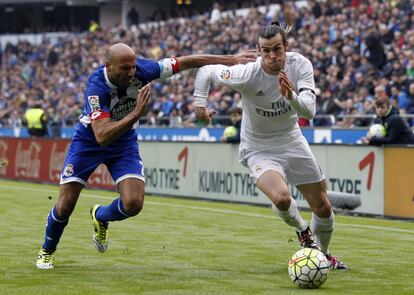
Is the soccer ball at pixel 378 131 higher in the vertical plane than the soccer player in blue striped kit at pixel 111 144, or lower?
lower

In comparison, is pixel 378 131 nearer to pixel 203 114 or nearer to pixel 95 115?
pixel 203 114

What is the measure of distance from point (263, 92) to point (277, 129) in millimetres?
459

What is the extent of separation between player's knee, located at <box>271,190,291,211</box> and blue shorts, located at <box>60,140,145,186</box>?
1443 millimetres

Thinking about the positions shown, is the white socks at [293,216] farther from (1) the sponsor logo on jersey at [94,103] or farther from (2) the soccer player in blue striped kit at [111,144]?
(1) the sponsor logo on jersey at [94,103]

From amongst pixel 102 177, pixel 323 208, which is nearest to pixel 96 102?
pixel 323 208

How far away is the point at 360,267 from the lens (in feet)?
34.9

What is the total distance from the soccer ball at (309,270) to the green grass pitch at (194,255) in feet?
0.37

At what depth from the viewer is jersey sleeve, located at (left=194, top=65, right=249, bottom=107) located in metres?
10.0

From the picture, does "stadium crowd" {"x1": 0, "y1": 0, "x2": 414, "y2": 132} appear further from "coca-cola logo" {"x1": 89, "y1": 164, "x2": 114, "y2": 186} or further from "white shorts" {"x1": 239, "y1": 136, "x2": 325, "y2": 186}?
"white shorts" {"x1": 239, "y1": 136, "x2": 325, "y2": 186}

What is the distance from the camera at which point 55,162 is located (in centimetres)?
2812

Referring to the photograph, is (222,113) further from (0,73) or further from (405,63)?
(0,73)

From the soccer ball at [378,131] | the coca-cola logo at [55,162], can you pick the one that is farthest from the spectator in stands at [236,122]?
the coca-cola logo at [55,162]

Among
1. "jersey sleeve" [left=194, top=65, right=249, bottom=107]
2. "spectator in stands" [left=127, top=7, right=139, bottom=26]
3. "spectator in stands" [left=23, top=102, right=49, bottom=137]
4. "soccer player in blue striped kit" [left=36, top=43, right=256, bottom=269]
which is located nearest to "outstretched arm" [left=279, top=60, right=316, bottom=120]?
"jersey sleeve" [left=194, top=65, right=249, bottom=107]

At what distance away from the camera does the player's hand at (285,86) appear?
909cm
